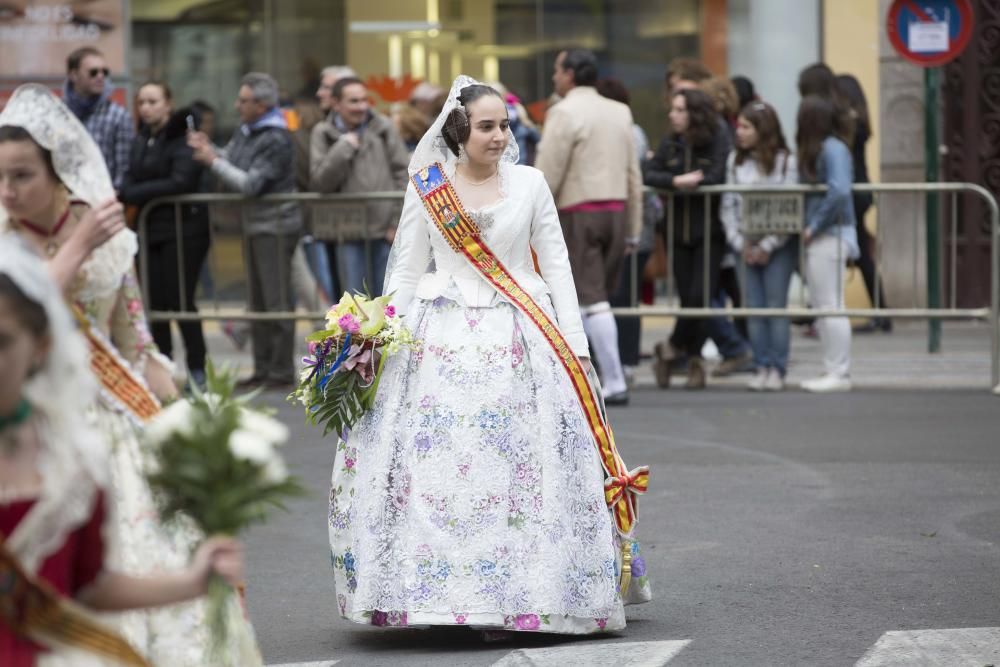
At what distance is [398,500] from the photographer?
595cm

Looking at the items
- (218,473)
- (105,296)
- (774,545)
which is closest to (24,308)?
(218,473)

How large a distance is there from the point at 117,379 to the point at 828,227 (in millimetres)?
7815

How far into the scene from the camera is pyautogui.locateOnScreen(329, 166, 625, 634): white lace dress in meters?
5.82

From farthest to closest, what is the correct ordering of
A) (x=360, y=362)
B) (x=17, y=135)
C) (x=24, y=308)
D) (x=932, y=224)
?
(x=932, y=224), (x=360, y=362), (x=17, y=135), (x=24, y=308)

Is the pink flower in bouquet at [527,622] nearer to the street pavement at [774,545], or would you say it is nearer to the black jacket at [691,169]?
the street pavement at [774,545]

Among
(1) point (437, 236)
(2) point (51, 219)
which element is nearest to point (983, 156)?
(1) point (437, 236)

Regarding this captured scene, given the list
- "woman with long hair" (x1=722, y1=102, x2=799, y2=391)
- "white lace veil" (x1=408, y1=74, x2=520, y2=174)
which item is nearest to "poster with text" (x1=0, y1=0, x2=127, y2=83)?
"woman with long hair" (x1=722, y1=102, x2=799, y2=391)

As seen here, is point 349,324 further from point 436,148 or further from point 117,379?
point 117,379

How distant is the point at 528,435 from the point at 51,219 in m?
1.83

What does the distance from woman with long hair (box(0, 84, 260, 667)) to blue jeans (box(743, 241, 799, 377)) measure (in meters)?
7.60

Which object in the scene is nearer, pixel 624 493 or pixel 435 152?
pixel 624 493

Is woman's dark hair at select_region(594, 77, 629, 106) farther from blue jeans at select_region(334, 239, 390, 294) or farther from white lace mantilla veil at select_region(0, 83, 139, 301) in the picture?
white lace mantilla veil at select_region(0, 83, 139, 301)

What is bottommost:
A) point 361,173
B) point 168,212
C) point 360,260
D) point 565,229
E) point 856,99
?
point 360,260

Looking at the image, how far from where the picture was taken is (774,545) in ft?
24.2
